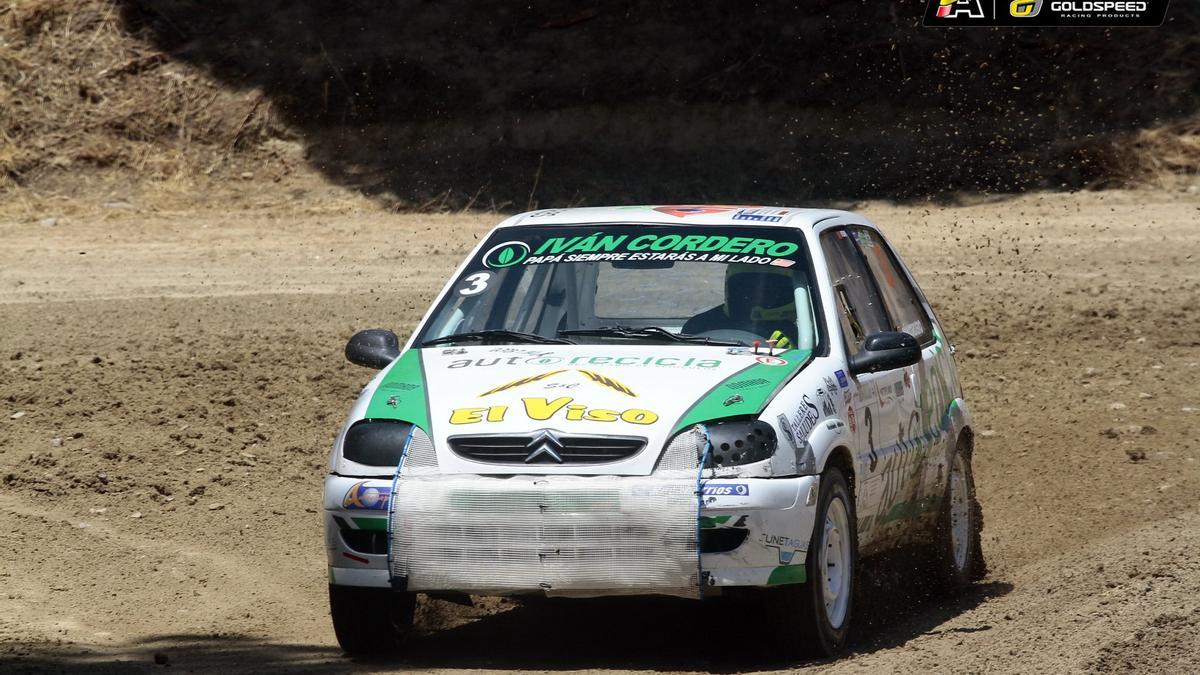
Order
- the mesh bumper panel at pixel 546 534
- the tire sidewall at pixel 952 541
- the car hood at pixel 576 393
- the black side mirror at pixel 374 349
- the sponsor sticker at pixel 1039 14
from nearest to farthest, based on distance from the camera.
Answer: the mesh bumper panel at pixel 546 534 → the car hood at pixel 576 393 → the black side mirror at pixel 374 349 → the tire sidewall at pixel 952 541 → the sponsor sticker at pixel 1039 14

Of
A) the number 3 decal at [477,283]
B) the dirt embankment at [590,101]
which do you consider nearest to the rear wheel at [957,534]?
the number 3 decal at [477,283]

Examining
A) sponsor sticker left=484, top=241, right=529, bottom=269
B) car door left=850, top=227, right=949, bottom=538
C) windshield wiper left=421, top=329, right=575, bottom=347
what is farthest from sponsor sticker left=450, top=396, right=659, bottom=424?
car door left=850, top=227, right=949, bottom=538

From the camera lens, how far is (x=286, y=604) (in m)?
8.19

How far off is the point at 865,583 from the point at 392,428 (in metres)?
2.81

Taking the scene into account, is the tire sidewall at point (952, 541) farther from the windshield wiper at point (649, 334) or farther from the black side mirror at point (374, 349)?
the black side mirror at point (374, 349)

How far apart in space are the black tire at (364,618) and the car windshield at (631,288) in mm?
1128

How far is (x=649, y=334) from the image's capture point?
6895 millimetres

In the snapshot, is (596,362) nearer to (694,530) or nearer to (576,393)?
(576,393)

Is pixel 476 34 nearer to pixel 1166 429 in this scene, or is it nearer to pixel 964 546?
pixel 1166 429

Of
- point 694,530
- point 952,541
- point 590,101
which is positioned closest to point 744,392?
point 694,530

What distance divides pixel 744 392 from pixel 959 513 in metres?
2.44

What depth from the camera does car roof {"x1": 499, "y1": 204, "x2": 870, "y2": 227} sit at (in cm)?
741

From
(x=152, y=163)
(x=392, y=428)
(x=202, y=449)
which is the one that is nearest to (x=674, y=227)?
(x=392, y=428)

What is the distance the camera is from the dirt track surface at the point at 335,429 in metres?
6.78
